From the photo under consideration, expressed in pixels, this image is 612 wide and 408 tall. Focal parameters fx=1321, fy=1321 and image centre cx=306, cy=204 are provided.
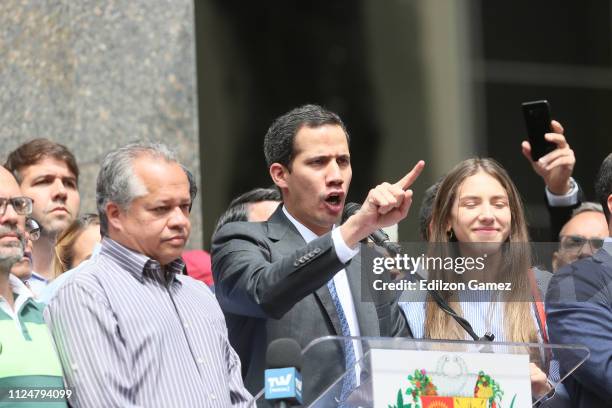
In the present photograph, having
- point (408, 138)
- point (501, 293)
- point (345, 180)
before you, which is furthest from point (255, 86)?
point (501, 293)

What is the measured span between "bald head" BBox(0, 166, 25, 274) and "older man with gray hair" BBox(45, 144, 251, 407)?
0.21 metres

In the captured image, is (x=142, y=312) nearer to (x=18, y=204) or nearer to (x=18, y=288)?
(x=18, y=288)

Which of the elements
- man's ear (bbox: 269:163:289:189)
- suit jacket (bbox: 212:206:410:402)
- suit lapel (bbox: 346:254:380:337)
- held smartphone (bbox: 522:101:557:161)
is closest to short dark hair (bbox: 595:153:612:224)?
held smartphone (bbox: 522:101:557:161)

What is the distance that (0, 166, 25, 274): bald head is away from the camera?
15.0 feet

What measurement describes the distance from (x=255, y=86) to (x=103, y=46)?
1.63 m

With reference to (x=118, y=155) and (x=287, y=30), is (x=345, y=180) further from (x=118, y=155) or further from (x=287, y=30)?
(x=287, y=30)

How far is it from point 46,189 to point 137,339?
2.10m

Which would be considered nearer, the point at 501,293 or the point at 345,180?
the point at 501,293

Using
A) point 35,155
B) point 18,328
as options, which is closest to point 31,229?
point 18,328

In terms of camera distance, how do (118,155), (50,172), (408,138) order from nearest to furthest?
1. (118,155)
2. (50,172)
3. (408,138)

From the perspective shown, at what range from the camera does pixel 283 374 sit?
13.5 feet

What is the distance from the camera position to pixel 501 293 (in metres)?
4.88

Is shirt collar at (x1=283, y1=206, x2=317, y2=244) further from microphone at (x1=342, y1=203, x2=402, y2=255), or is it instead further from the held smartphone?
the held smartphone

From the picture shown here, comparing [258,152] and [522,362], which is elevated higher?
[258,152]
